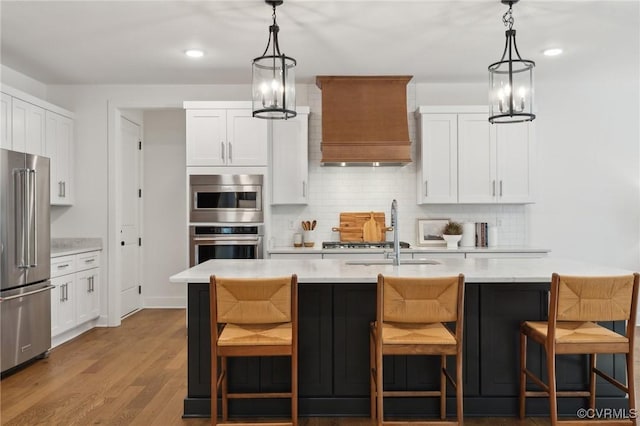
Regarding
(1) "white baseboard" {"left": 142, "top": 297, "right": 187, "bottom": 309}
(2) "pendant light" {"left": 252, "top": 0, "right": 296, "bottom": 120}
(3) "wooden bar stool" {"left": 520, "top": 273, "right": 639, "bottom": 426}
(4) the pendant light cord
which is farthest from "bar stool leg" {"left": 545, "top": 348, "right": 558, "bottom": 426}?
(1) "white baseboard" {"left": 142, "top": 297, "right": 187, "bottom": 309}

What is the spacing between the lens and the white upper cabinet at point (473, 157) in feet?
18.3

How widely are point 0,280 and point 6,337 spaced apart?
17.9 inches

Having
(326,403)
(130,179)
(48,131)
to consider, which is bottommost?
(326,403)

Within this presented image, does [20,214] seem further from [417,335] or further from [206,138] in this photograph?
[417,335]

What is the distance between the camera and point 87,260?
5.55 metres

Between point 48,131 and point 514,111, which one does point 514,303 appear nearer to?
point 514,111

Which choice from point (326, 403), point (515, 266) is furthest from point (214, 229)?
point (515, 266)

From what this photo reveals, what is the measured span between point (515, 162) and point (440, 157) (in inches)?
32.0

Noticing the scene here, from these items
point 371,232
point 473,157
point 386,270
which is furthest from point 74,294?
point 473,157

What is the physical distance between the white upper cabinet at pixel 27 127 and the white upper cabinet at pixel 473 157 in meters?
3.92

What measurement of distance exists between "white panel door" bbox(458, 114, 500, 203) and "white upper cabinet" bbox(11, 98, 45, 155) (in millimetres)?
4310

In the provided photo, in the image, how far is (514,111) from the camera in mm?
3053

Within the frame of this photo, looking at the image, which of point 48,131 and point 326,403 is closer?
point 326,403

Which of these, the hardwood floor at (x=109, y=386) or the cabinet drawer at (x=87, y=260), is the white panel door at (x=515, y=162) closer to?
the hardwood floor at (x=109, y=386)
